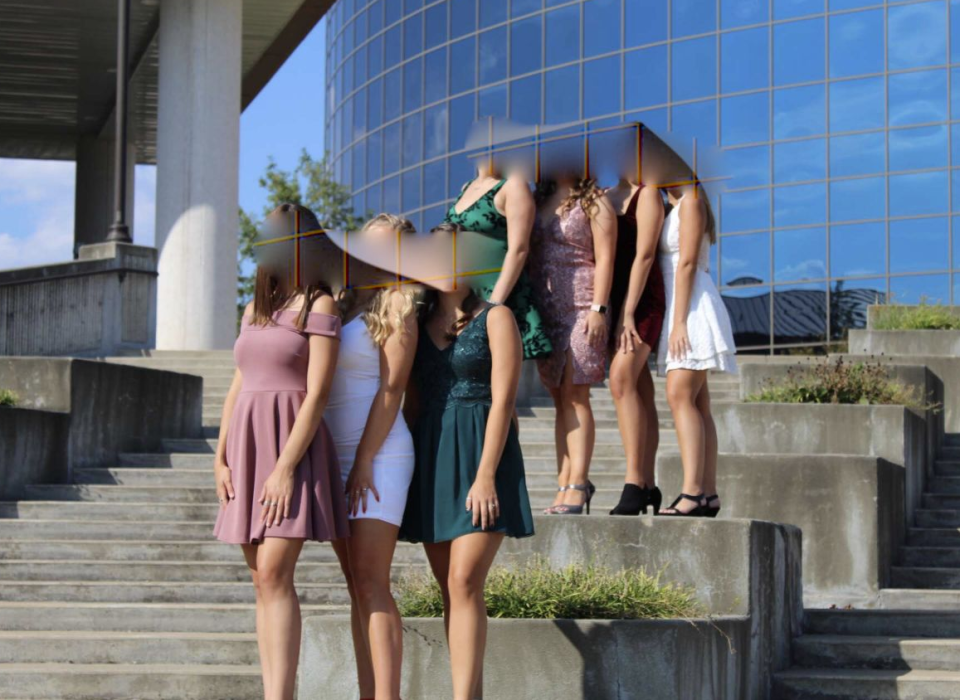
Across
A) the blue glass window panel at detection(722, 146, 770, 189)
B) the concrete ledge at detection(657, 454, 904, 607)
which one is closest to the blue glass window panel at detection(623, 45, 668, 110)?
the blue glass window panel at detection(722, 146, 770, 189)

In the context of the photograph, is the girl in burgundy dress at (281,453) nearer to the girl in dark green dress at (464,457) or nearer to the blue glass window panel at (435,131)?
the girl in dark green dress at (464,457)

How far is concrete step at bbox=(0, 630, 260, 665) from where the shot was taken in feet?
25.7

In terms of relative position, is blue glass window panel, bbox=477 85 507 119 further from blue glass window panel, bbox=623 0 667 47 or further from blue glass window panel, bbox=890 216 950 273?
blue glass window panel, bbox=890 216 950 273

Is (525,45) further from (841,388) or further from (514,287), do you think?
(514,287)

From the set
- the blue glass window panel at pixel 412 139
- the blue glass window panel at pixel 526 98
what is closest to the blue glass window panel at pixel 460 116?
the blue glass window panel at pixel 526 98

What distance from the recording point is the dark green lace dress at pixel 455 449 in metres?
5.72

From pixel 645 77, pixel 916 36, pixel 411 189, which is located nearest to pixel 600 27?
pixel 645 77

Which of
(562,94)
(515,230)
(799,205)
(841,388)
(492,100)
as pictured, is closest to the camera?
(515,230)

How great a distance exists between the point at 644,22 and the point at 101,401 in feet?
81.5

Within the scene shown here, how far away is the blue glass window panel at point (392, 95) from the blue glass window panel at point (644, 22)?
7.75 meters

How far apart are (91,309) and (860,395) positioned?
10450 mm

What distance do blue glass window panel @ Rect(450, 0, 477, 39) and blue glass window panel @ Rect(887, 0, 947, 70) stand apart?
1063cm

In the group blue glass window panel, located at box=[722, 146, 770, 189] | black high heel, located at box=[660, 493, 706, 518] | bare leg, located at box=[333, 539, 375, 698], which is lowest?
bare leg, located at box=[333, 539, 375, 698]

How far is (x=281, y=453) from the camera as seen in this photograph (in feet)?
18.7
